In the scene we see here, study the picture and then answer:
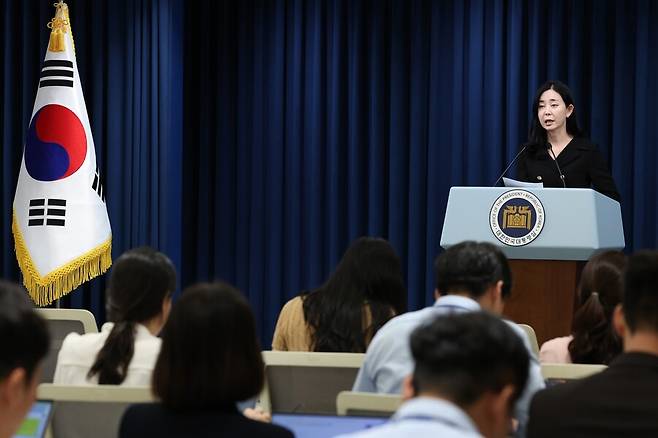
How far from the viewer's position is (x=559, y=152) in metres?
5.80

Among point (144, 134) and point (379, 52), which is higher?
point (379, 52)

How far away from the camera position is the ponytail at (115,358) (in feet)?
9.10

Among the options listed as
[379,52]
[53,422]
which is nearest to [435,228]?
[379,52]

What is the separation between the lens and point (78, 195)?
6.63m

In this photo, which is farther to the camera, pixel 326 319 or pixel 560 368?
pixel 326 319

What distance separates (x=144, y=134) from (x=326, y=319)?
14.4ft

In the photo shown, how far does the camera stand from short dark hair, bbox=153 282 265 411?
74.0 inches

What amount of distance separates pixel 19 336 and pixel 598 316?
2.20m

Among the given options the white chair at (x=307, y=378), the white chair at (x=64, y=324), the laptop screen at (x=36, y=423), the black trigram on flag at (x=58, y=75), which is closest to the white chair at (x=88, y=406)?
the laptop screen at (x=36, y=423)

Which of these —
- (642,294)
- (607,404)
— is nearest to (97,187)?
(642,294)

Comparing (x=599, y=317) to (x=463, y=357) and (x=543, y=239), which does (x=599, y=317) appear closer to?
(x=543, y=239)

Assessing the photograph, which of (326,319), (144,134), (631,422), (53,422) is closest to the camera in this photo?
(631,422)

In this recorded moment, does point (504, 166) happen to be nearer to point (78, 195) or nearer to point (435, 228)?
point (435, 228)

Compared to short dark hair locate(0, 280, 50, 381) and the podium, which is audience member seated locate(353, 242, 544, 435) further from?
the podium
